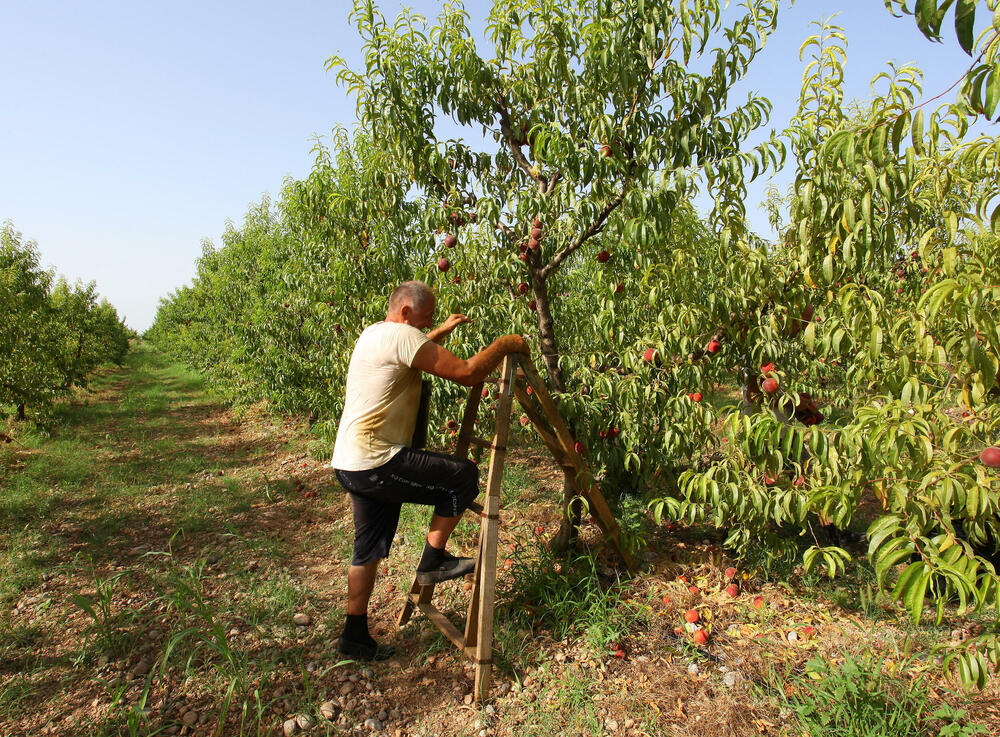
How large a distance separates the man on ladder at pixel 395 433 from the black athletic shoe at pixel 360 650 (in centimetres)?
20

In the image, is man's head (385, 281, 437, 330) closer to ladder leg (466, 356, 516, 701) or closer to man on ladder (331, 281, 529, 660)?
man on ladder (331, 281, 529, 660)

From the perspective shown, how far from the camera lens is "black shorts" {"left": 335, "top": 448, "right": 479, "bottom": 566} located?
2.62 metres

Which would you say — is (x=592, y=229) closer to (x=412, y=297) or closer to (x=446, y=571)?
(x=412, y=297)

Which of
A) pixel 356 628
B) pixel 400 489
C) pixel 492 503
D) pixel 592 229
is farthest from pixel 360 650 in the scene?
pixel 592 229

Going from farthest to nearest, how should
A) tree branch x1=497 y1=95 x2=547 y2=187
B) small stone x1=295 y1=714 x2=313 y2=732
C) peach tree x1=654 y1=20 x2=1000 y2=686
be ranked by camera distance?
1. tree branch x1=497 y1=95 x2=547 y2=187
2. small stone x1=295 y1=714 x2=313 y2=732
3. peach tree x1=654 y1=20 x2=1000 y2=686

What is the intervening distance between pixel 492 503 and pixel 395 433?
55 cm

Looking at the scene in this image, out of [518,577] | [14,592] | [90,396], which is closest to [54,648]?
[14,592]

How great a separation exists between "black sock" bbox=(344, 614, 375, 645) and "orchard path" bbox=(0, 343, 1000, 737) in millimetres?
133

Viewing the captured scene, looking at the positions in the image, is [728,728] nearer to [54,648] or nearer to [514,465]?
[54,648]

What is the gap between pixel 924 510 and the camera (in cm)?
183

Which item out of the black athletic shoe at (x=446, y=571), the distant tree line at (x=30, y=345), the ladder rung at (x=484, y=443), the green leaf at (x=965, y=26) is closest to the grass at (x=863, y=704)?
the black athletic shoe at (x=446, y=571)

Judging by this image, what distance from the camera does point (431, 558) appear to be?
2873 millimetres

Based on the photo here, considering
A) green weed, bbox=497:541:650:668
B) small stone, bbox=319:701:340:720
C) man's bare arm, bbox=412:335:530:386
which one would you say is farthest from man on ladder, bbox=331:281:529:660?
green weed, bbox=497:541:650:668

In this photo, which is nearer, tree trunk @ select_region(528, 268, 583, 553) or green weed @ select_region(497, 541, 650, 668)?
green weed @ select_region(497, 541, 650, 668)
